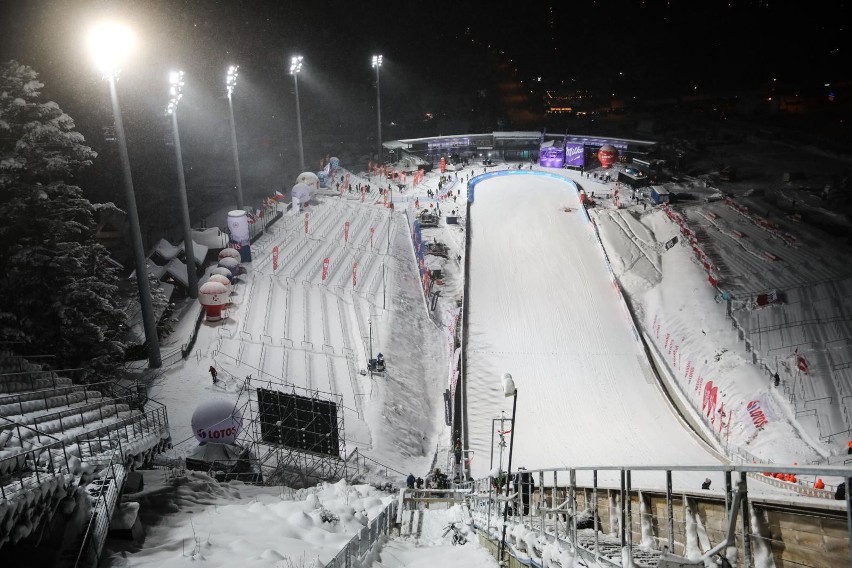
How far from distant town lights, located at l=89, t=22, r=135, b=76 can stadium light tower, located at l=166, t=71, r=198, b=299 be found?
6739mm

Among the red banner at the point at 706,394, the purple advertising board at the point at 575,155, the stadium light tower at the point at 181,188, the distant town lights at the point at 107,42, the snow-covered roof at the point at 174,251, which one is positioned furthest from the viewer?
the purple advertising board at the point at 575,155

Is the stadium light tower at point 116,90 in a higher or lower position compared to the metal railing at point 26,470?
higher

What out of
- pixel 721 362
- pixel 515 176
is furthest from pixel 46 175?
pixel 515 176

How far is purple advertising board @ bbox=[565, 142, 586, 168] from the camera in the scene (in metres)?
56.0

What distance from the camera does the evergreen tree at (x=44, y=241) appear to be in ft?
65.4

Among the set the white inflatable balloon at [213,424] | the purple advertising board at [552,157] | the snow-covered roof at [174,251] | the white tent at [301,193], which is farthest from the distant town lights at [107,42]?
the purple advertising board at [552,157]

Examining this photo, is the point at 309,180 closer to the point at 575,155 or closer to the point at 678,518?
the point at 575,155

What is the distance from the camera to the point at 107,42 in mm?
19359

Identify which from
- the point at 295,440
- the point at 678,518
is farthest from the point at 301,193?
the point at 678,518

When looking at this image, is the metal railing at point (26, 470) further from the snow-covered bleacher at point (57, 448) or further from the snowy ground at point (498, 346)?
the snowy ground at point (498, 346)

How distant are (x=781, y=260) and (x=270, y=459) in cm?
2992

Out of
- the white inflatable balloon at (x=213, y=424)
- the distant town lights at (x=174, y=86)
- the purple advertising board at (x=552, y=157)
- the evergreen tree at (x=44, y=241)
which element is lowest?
the white inflatable balloon at (x=213, y=424)

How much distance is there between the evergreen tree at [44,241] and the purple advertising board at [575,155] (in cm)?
4339

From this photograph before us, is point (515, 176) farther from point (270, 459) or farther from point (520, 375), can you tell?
point (270, 459)
